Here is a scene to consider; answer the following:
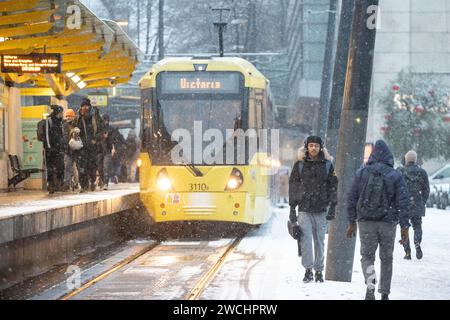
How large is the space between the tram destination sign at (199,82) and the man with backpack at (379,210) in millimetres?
9764

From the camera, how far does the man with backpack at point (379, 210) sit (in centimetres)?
1070

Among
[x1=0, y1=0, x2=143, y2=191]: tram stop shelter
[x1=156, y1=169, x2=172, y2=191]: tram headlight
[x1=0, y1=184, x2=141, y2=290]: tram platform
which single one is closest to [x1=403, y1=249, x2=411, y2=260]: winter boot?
[x1=0, y1=184, x2=141, y2=290]: tram platform

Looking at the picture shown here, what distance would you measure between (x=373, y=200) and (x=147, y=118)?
10.3m

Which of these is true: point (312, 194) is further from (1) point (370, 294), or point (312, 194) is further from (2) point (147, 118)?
(2) point (147, 118)

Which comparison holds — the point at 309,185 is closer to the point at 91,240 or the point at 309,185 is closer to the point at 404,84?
the point at 91,240

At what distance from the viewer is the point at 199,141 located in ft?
66.2

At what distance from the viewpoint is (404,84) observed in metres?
48.6

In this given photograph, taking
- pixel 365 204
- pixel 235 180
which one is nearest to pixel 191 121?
pixel 235 180

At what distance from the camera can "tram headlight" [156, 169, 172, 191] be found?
66.3 feet

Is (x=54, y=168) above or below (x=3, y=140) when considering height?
below

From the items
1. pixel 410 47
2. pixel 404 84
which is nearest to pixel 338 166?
pixel 404 84

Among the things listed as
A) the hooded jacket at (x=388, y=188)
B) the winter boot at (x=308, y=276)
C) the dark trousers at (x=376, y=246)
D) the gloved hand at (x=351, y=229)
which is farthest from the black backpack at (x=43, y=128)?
the dark trousers at (x=376, y=246)

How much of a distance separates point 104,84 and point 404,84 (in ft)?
77.0

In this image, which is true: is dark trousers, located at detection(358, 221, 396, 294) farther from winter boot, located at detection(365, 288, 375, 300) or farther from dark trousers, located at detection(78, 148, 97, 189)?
dark trousers, located at detection(78, 148, 97, 189)
